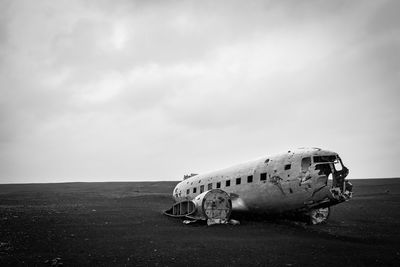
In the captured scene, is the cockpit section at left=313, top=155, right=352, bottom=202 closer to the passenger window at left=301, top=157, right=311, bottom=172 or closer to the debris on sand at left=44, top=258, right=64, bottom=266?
the passenger window at left=301, top=157, right=311, bottom=172

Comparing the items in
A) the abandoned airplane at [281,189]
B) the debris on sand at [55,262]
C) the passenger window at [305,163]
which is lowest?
the debris on sand at [55,262]

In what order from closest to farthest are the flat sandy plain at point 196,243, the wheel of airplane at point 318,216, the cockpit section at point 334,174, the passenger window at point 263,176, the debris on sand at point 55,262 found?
the debris on sand at point 55,262 → the flat sandy plain at point 196,243 → the cockpit section at point 334,174 → the passenger window at point 263,176 → the wheel of airplane at point 318,216

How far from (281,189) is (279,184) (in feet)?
1.09

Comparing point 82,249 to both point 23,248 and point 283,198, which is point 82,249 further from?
point 283,198

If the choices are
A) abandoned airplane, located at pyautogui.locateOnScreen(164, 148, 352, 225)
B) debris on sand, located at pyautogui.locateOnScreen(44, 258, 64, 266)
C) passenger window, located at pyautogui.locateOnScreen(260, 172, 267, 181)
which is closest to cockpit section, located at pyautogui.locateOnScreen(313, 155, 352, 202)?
abandoned airplane, located at pyautogui.locateOnScreen(164, 148, 352, 225)

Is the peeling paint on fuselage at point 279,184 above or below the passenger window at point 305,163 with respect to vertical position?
below

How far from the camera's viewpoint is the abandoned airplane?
16.5 metres

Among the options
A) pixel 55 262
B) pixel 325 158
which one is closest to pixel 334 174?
pixel 325 158

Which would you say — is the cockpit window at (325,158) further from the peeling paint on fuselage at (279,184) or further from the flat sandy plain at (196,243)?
the flat sandy plain at (196,243)

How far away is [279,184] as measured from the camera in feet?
59.0

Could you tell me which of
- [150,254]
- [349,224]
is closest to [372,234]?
[349,224]

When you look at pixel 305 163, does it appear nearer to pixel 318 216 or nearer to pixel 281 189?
pixel 281 189

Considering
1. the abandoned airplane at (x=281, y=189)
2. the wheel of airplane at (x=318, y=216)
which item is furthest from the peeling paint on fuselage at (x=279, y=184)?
the wheel of airplane at (x=318, y=216)

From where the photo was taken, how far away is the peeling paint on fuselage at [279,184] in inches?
648
